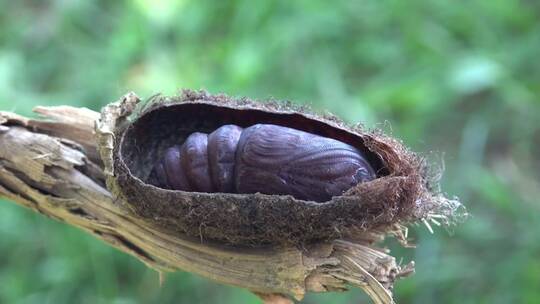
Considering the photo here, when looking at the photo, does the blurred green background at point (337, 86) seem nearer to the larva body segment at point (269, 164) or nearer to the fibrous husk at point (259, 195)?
the fibrous husk at point (259, 195)

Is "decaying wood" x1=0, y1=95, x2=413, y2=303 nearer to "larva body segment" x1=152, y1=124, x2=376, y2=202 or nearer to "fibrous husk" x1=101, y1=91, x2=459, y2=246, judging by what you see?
"fibrous husk" x1=101, y1=91, x2=459, y2=246

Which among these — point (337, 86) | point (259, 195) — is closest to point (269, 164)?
point (259, 195)

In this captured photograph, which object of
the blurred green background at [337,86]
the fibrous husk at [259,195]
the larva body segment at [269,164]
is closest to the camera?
the fibrous husk at [259,195]

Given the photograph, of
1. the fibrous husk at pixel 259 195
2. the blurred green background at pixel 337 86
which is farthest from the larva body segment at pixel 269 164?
the blurred green background at pixel 337 86

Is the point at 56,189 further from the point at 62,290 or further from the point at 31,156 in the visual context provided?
the point at 62,290

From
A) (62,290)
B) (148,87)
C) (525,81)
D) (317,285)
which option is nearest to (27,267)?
(62,290)

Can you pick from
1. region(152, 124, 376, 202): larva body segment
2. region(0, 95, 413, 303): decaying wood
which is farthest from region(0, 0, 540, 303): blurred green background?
region(152, 124, 376, 202): larva body segment
